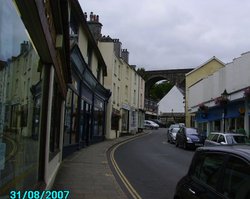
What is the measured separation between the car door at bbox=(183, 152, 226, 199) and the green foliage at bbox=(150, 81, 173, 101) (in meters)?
110

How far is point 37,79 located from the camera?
22.9 ft

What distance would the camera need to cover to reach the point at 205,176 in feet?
17.6

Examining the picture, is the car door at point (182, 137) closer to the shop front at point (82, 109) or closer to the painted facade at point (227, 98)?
the painted facade at point (227, 98)

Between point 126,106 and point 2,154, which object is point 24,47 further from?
point 126,106

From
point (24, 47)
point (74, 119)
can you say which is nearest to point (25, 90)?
point (24, 47)

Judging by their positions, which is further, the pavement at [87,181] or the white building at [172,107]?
the white building at [172,107]

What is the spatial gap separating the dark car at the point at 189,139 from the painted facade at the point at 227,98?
203cm

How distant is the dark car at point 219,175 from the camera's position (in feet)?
14.2

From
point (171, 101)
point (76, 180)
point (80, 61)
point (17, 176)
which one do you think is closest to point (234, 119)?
point (80, 61)

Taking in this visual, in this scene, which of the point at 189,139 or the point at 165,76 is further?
the point at 165,76

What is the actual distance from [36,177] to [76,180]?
4749mm

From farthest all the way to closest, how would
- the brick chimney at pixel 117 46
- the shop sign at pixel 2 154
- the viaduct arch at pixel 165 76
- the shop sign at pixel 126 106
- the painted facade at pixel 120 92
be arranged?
the viaduct arch at pixel 165 76, the shop sign at pixel 126 106, the brick chimney at pixel 117 46, the painted facade at pixel 120 92, the shop sign at pixel 2 154

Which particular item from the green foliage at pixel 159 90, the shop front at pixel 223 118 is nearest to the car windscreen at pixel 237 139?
the shop front at pixel 223 118

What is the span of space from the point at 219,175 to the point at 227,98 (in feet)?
85.9
